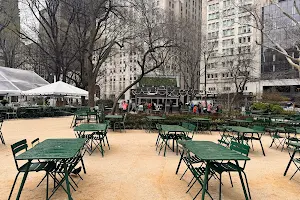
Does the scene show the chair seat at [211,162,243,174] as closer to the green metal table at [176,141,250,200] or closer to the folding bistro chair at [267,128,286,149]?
the green metal table at [176,141,250,200]

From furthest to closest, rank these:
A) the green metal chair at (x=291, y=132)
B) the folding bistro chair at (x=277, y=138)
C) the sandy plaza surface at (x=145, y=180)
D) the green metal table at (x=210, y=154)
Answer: the folding bistro chair at (x=277, y=138)
the green metal chair at (x=291, y=132)
the sandy plaza surface at (x=145, y=180)
the green metal table at (x=210, y=154)

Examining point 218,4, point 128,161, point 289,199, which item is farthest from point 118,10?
point 218,4

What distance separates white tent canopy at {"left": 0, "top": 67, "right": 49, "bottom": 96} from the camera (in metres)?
17.2

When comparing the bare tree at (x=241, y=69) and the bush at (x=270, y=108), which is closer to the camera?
the bush at (x=270, y=108)

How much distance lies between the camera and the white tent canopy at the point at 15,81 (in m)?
17.2

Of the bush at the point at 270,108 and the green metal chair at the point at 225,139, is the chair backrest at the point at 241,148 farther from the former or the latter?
the bush at the point at 270,108

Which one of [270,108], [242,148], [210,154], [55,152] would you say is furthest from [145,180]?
[270,108]

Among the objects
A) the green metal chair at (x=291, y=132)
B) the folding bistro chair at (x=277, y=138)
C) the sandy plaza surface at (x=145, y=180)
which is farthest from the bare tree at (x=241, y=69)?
the sandy plaza surface at (x=145, y=180)

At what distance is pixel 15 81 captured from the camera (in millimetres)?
19172

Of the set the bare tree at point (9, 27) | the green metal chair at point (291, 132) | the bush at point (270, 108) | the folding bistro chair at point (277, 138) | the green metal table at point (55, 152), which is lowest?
the folding bistro chair at point (277, 138)

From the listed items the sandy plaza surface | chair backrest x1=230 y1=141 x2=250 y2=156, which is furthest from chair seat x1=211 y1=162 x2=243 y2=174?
the sandy plaza surface

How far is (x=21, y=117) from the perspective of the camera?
18547mm

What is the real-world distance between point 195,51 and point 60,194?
34.9m

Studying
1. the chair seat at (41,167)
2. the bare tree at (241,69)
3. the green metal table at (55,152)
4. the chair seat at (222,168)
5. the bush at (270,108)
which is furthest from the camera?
the bare tree at (241,69)
